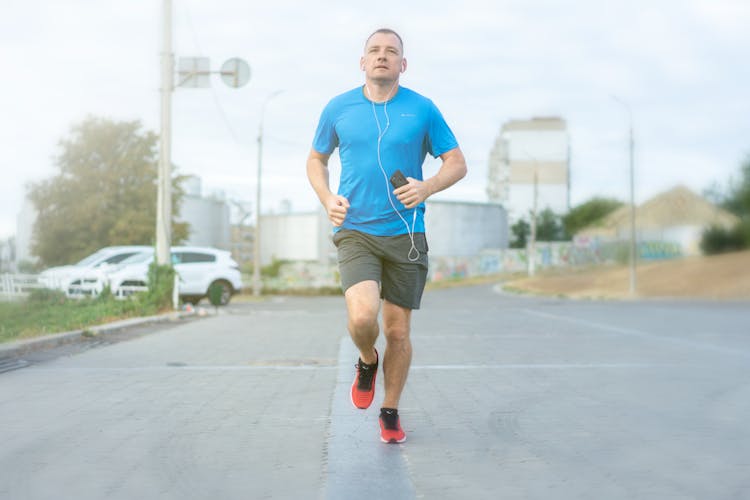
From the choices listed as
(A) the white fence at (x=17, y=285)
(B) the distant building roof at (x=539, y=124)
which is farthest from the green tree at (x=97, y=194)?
(B) the distant building roof at (x=539, y=124)

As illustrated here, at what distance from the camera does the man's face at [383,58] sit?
4.43 meters

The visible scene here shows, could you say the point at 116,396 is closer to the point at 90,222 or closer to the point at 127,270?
the point at 127,270

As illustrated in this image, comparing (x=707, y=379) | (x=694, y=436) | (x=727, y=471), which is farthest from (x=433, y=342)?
(x=727, y=471)

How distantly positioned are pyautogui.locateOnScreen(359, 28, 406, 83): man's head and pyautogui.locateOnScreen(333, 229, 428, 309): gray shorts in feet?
2.56

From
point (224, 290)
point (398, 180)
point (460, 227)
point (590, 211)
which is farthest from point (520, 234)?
point (398, 180)

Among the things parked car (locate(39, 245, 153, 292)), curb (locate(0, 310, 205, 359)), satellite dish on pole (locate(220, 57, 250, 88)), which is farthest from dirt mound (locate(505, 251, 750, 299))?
curb (locate(0, 310, 205, 359))

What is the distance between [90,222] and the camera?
42156 mm

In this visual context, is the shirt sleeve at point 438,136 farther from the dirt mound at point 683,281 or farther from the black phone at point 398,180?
the dirt mound at point 683,281

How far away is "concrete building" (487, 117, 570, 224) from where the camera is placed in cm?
8744

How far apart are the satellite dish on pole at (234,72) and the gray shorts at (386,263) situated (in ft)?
47.9

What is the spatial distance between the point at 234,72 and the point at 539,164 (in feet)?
236

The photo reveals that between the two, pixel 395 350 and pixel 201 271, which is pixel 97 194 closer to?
pixel 201 271

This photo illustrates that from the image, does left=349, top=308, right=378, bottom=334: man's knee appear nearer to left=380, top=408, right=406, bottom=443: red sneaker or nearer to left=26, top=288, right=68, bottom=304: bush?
left=380, top=408, right=406, bottom=443: red sneaker

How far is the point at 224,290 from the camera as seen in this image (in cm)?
2434
